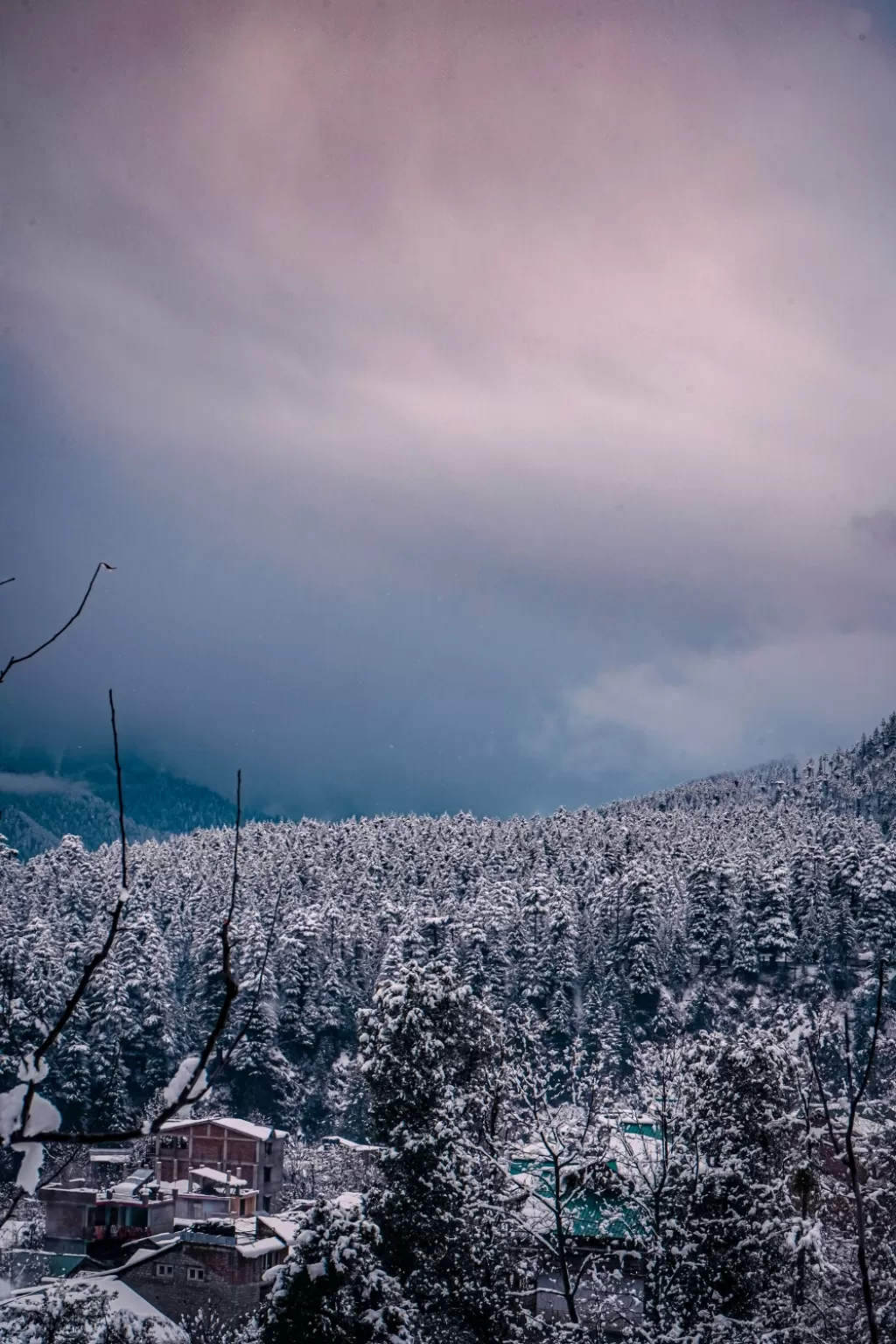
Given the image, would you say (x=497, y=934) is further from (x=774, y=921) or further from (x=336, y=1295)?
(x=336, y=1295)

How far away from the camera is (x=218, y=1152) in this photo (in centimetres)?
5081

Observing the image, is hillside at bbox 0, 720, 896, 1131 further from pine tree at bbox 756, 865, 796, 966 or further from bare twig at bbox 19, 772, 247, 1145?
bare twig at bbox 19, 772, 247, 1145

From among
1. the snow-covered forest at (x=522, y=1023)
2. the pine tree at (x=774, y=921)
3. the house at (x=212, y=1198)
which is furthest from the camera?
the pine tree at (x=774, y=921)

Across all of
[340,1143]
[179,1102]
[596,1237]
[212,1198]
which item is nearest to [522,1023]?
[596,1237]

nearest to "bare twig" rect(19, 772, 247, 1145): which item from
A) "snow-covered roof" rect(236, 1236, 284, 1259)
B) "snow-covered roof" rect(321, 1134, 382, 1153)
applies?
"snow-covered roof" rect(236, 1236, 284, 1259)

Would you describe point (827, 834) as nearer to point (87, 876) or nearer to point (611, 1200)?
point (87, 876)

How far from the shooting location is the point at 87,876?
95562 mm

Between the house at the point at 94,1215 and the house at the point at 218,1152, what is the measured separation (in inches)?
277

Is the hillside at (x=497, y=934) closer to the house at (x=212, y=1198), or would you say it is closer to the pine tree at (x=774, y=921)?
the pine tree at (x=774, y=921)

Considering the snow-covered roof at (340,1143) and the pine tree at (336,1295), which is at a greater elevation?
the snow-covered roof at (340,1143)

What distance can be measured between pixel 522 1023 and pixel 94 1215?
2366 cm

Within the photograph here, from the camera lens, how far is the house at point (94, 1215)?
4078 cm

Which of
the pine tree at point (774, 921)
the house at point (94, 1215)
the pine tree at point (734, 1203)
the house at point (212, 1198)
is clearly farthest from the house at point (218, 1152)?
the pine tree at point (774, 921)

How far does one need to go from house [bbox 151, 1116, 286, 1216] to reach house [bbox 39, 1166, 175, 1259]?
7048 millimetres
